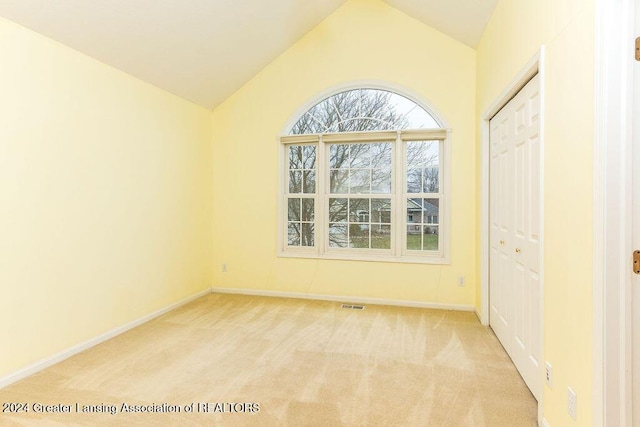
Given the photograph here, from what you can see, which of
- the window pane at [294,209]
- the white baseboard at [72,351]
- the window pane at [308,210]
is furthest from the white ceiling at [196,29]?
the white baseboard at [72,351]

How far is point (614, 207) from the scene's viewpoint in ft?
4.22

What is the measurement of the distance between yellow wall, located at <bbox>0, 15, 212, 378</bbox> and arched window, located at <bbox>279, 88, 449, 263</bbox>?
1443 mm

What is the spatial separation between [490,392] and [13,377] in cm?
316

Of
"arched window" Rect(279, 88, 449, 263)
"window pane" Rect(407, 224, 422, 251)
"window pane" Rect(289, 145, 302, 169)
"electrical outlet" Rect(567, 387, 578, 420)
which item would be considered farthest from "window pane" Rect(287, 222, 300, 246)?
"electrical outlet" Rect(567, 387, 578, 420)

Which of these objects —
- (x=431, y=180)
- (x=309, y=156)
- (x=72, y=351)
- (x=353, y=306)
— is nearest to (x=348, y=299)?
(x=353, y=306)

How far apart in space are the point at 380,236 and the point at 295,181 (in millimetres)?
1316

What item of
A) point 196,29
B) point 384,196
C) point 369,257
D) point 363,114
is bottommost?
point 369,257

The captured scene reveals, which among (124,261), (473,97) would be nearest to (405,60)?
(473,97)

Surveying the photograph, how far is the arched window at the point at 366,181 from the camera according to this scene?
4172mm

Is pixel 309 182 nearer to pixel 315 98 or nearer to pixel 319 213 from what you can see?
pixel 319 213

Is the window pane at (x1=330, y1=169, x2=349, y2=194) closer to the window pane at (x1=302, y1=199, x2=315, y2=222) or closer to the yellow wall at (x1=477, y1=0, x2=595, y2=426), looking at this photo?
the window pane at (x1=302, y1=199, x2=315, y2=222)

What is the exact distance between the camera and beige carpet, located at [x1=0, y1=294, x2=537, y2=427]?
1.99 meters

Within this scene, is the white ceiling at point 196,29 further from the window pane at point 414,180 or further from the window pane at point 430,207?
the window pane at point 430,207

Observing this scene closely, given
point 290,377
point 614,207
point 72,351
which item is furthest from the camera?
point 72,351
